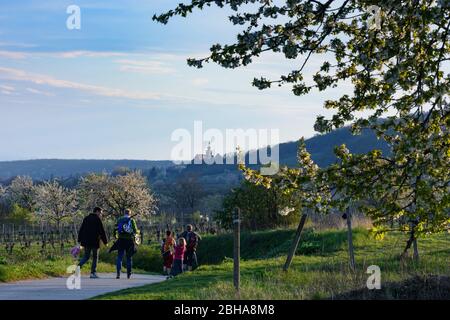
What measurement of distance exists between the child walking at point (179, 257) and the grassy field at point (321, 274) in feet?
7.17

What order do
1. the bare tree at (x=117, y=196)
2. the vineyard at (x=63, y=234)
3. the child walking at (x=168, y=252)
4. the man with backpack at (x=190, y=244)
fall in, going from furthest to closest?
the bare tree at (x=117, y=196), the vineyard at (x=63, y=234), the man with backpack at (x=190, y=244), the child walking at (x=168, y=252)

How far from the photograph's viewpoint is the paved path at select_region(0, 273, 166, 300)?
599 inches

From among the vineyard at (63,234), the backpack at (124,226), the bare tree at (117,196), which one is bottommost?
the vineyard at (63,234)

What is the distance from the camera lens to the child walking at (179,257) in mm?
22312

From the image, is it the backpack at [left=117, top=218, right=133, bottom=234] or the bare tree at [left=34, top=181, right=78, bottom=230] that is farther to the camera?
the bare tree at [left=34, top=181, right=78, bottom=230]

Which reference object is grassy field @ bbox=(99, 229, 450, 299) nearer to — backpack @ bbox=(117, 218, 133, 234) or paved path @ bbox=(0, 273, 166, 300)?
paved path @ bbox=(0, 273, 166, 300)

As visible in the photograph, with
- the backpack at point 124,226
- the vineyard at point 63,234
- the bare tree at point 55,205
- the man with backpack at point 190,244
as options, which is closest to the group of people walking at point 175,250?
the man with backpack at point 190,244

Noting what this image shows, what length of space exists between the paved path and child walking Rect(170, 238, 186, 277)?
2.26 m

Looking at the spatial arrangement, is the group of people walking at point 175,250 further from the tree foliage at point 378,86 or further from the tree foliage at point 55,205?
the tree foliage at point 55,205

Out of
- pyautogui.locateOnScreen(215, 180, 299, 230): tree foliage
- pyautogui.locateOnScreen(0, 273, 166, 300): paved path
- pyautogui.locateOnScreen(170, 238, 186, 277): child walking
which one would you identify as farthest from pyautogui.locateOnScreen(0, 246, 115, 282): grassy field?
pyautogui.locateOnScreen(215, 180, 299, 230): tree foliage

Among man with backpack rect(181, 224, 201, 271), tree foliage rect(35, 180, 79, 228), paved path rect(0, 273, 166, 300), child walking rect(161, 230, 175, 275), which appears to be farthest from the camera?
tree foliage rect(35, 180, 79, 228)

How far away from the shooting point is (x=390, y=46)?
31.1ft

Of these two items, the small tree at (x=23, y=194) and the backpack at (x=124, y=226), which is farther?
the small tree at (x=23, y=194)
